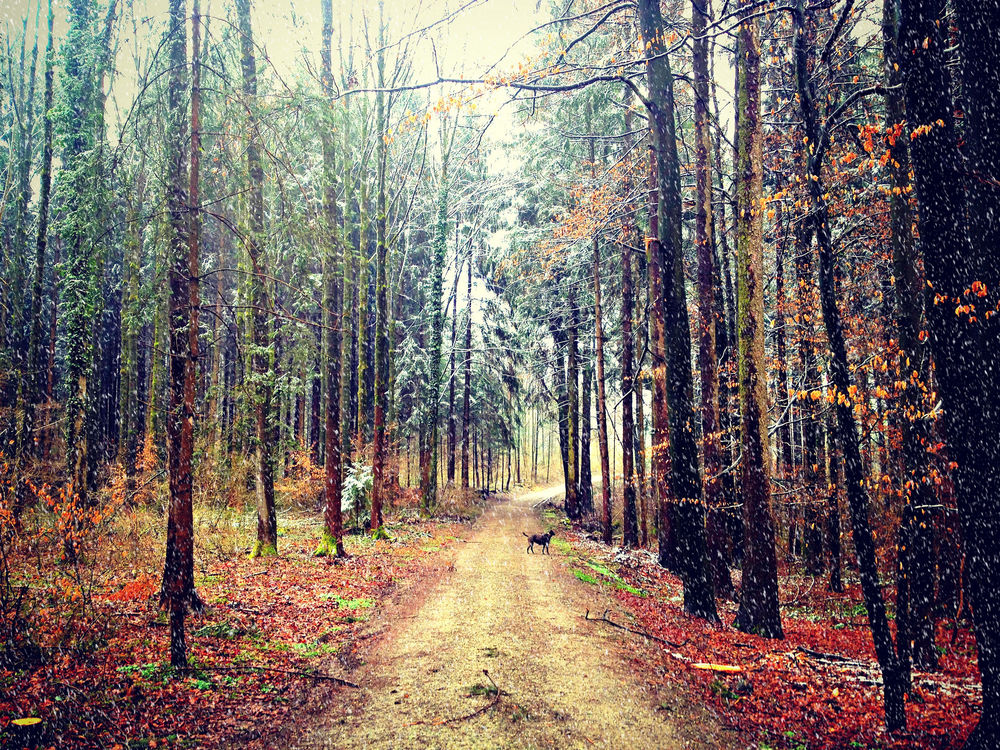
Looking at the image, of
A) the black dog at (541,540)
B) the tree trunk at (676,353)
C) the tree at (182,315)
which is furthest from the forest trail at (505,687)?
the black dog at (541,540)

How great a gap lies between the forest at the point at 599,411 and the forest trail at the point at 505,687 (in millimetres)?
51

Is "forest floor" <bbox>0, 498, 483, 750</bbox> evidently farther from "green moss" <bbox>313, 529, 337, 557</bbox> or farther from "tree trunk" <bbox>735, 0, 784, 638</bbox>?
"tree trunk" <bbox>735, 0, 784, 638</bbox>

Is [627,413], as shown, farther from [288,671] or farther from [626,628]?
[288,671]

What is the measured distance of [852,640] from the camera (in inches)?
352

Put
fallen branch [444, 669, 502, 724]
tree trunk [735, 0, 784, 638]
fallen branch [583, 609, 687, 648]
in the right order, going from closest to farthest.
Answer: fallen branch [444, 669, 502, 724] → fallen branch [583, 609, 687, 648] → tree trunk [735, 0, 784, 638]

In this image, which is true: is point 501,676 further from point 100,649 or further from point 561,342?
point 561,342

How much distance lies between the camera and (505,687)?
5.58 meters

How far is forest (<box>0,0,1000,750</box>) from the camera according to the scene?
15.5ft

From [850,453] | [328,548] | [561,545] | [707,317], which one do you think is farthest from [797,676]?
[561,545]

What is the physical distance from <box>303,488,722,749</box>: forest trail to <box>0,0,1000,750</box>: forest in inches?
2.0

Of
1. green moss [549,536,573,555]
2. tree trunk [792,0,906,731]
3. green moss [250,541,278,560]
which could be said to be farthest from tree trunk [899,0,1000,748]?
green moss [250,541,278,560]

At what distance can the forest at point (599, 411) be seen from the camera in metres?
4.73

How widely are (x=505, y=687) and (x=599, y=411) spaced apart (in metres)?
12.7

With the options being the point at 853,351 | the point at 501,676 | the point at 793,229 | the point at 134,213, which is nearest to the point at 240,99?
the point at 134,213
